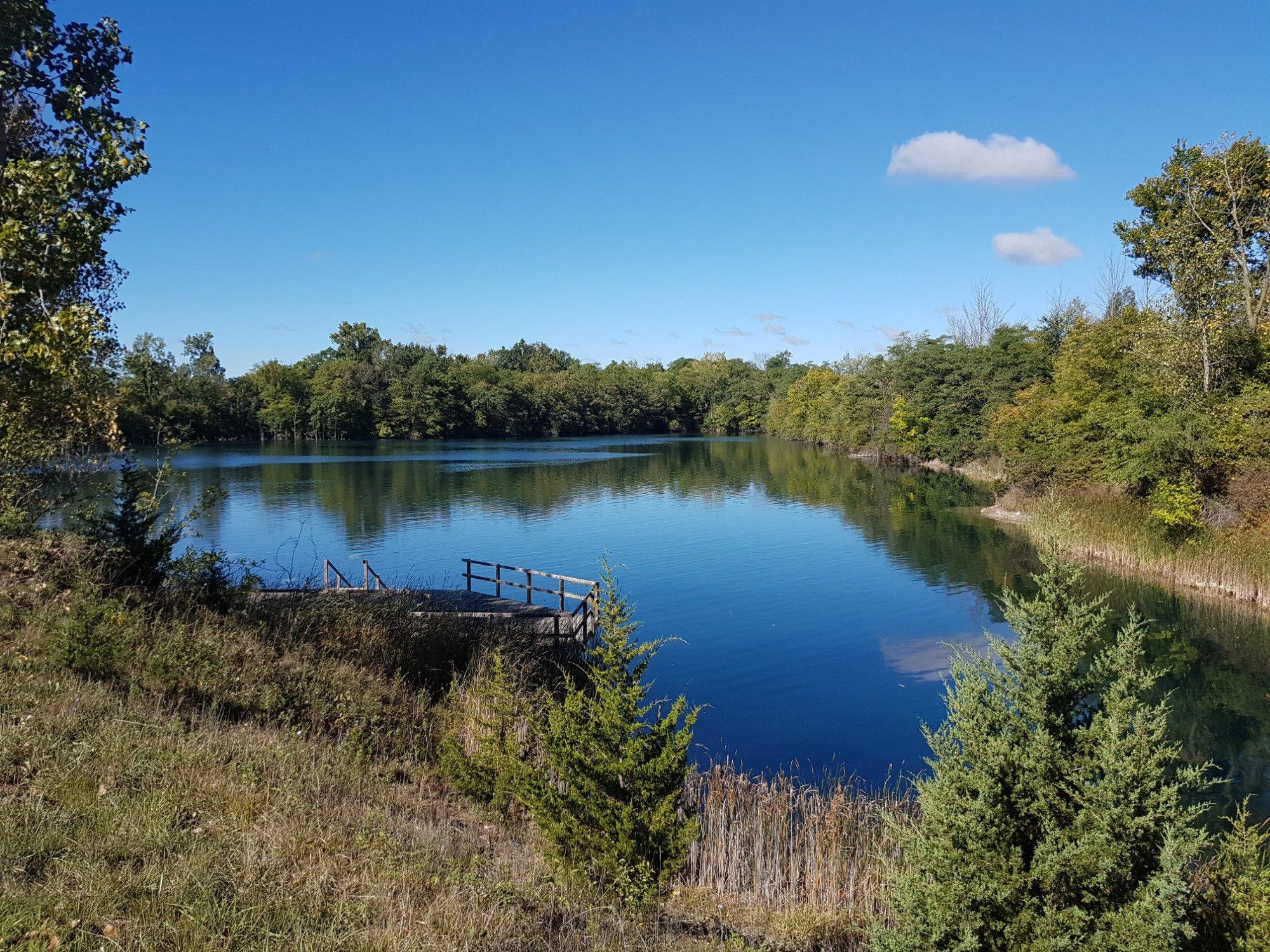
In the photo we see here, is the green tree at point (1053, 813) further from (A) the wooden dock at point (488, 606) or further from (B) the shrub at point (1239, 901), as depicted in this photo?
(A) the wooden dock at point (488, 606)

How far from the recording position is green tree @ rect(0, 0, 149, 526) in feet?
27.3

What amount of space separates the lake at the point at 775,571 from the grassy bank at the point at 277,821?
15.3 feet

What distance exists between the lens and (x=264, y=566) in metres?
28.1

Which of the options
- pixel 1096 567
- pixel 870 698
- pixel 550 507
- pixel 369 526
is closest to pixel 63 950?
pixel 870 698

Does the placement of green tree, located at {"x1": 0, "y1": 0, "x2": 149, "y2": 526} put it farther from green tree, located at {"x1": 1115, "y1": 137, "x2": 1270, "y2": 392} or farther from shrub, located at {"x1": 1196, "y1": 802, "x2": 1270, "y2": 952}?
green tree, located at {"x1": 1115, "y1": 137, "x2": 1270, "y2": 392}

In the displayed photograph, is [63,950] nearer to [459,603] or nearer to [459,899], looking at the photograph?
[459,899]

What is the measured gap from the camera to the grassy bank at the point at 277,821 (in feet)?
16.1

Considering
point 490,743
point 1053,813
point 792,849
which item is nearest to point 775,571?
point 792,849

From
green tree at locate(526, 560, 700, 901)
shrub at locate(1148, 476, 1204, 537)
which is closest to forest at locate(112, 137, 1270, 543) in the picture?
shrub at locate(1148, 476, 1204, 537)

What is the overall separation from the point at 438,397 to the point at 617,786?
372ft

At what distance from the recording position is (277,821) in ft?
20.7

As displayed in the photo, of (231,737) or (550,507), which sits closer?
(231,737)

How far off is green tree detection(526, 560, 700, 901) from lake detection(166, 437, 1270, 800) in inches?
227

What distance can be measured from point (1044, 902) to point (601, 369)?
168m
